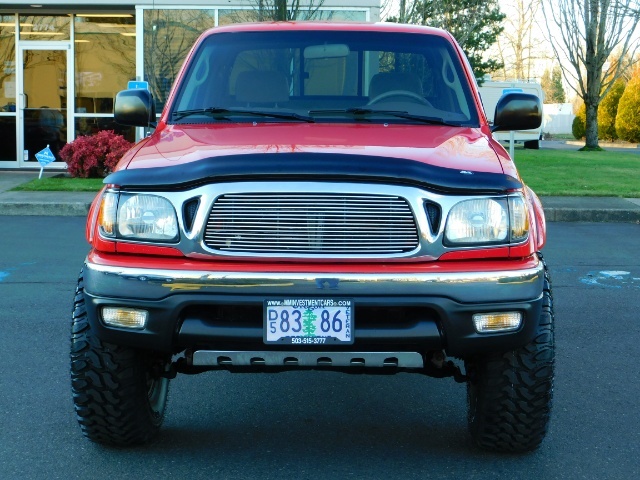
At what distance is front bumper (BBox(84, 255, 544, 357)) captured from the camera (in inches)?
143

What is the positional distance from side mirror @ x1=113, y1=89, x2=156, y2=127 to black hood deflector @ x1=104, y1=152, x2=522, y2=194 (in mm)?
1583

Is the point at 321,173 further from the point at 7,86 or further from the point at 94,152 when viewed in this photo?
the point at 7,86

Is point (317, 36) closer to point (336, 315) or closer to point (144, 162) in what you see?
point (144, 162)

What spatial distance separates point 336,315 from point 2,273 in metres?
6.00

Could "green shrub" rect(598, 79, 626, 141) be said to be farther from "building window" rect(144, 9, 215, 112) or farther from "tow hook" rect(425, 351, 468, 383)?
"tow hook" rect(425, 351, 468, 383)

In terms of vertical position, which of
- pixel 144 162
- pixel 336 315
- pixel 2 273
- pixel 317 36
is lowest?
pixel 2 273

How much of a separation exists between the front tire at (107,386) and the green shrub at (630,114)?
135ft

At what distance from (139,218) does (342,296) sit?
2.71 ft

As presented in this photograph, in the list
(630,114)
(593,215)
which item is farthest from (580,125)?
(593,215)

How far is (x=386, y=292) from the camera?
364cm

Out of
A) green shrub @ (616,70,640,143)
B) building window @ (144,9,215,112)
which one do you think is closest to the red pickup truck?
building window @ (144,9,215,112)

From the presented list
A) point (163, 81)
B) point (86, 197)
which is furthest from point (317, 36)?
point (163, 81)

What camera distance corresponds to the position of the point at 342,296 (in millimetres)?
3643

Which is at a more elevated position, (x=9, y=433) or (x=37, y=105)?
(x=37, y=105)
